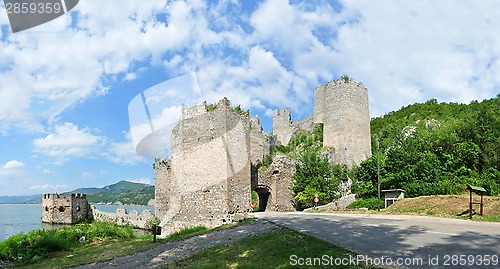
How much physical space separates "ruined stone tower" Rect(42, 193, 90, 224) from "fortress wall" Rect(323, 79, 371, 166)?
3371cm

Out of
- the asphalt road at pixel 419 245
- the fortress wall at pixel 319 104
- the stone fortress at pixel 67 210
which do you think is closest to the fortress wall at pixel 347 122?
the fortress wall at pixel 319 104

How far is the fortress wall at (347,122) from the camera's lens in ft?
118

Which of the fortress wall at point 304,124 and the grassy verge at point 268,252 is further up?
the fortress wall at point 304,124

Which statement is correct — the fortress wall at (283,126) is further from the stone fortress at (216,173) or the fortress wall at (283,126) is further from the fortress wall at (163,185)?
the fortress wall at (163,185)

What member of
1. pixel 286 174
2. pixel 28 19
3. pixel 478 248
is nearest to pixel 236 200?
pixel 286 174

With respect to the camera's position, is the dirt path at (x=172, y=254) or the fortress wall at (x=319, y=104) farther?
the fortress wall at (x=319, y=104)

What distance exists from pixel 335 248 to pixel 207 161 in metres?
14.7

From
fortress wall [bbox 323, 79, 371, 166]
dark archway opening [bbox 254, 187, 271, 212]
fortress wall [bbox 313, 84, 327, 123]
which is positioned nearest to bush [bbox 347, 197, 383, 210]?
dark archway opening [bbox 254, 187, 271, 212]

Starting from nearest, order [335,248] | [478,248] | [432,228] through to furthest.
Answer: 1. [478,248]
2. [335,248]
3. [432,228]

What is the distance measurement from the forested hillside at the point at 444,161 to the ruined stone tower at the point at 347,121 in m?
2.66

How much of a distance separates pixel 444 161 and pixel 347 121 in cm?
939

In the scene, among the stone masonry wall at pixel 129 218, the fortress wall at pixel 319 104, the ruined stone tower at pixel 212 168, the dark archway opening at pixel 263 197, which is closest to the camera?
the ruined stone tower at pixel 212 168

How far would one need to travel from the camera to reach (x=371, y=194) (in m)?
30.4

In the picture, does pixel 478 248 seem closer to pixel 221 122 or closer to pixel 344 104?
pixel 221 122
